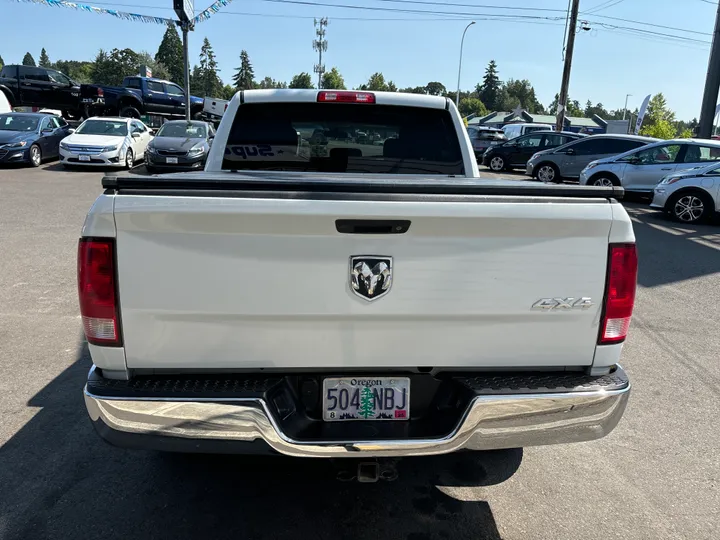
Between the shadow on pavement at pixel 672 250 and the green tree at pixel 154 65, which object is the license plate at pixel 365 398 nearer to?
the shadow on pavement at pixel 672 250

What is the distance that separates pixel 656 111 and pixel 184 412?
11316 cm

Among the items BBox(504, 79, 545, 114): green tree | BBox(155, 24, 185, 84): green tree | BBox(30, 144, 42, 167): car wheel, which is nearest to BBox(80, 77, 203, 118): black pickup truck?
BBox(30, 144, 42, 167): car wheel

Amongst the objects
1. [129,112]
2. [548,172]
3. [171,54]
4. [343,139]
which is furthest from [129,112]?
[171,54]

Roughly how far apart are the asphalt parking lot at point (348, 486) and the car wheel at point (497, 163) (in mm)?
19186

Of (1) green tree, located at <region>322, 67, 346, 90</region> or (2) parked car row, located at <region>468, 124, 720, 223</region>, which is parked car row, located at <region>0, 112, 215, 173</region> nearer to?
(2) parked car row, located at <region>468, 124, 720, 223</region>

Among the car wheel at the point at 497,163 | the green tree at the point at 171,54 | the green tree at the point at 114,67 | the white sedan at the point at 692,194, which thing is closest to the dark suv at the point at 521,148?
the car wheel at the point at 497,163

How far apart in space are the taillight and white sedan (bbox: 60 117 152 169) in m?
16.9

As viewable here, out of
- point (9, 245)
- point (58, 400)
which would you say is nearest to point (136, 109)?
point (9, 245)

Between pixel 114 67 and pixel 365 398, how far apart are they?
97.3 m

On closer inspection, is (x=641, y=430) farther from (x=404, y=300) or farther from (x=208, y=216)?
(x=208, y=216)

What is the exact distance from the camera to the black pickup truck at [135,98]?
26.0 m

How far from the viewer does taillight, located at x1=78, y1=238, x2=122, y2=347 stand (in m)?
2.23

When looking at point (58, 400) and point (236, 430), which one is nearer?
point (236, 430)

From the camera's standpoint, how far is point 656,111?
99625 mm
